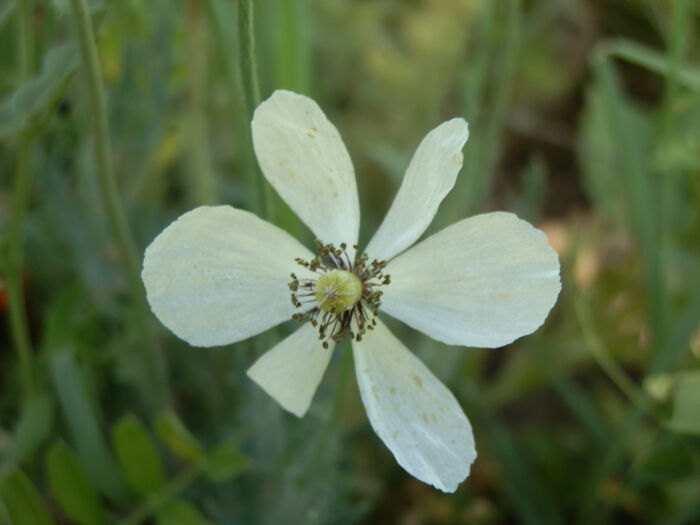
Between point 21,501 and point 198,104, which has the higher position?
point 198,104

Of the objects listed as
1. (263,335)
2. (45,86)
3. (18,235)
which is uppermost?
(45,86)

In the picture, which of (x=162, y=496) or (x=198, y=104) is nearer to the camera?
(x=162, y=496)

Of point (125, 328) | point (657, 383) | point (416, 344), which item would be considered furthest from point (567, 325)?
point (125, 328)

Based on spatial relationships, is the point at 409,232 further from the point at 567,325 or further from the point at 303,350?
the point at 567,325

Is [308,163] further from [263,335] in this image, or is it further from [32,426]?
[32,426]

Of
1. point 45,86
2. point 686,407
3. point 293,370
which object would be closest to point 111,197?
point 45,86

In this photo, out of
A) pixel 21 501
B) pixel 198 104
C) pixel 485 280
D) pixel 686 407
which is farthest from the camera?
pixel 198 104

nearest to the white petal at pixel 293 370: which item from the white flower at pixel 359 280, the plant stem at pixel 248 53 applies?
the white flower at pixel 359 280
